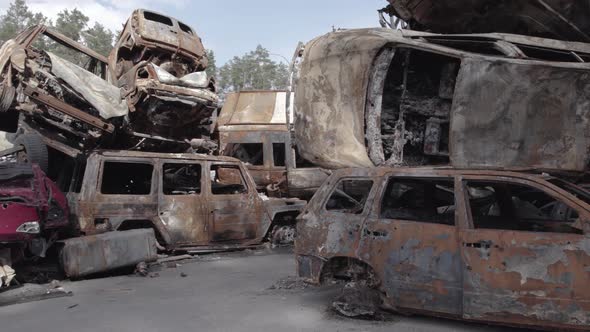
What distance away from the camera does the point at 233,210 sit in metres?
7.66

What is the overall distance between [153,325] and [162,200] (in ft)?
9.56

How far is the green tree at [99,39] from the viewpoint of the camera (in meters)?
50.9

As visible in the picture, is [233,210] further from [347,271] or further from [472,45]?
[472,45]

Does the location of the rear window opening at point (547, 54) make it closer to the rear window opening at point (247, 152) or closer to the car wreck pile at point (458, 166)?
the car wreck pile at point (458, 166)

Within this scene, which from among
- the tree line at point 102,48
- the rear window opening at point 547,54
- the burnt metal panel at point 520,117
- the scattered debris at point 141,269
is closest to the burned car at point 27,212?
the scattered debris at point 141,269

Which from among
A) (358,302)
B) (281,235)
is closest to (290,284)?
(358,302)

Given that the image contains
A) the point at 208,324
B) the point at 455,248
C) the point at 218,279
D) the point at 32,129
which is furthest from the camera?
the point at 32,129

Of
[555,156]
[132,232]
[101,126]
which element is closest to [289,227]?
[132,232]

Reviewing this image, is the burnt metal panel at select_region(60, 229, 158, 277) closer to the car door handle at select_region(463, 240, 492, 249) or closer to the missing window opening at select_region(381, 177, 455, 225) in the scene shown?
the missing window opening at select_region(381, 177, 455, 225)

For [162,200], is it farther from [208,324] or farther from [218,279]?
[208,324]

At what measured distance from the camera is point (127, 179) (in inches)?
308

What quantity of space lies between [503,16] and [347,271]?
4.67 m

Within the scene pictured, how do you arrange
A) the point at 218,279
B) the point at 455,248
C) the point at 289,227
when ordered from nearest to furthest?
the point at 455,248 → the point at 218,279 → the point at 289,227

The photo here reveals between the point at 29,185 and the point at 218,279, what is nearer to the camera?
the point at 29,185
